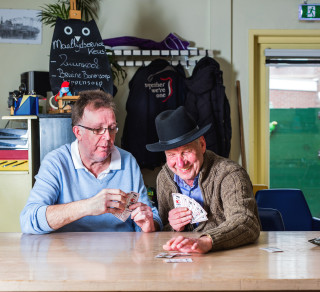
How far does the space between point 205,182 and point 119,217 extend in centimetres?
44

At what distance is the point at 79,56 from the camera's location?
440cm

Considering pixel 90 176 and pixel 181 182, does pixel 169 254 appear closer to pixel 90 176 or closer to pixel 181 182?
pixel 181 182

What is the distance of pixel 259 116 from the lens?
5.58m

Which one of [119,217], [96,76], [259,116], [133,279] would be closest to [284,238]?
[119,217]

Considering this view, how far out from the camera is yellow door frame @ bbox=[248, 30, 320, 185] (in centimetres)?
539

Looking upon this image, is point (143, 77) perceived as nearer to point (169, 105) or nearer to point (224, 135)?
point (169, 105)

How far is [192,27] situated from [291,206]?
7.82ft

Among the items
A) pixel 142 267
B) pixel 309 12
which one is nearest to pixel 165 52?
pixel 309 12

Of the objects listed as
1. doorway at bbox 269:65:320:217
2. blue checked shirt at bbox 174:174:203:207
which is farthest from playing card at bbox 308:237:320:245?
doorway at bbox 269:65:320:217

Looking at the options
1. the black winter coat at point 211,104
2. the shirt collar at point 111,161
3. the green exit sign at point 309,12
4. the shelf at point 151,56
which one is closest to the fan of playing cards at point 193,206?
the shirt collar at point 111,161

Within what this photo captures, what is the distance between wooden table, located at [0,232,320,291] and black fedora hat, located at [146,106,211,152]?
475 millimetres

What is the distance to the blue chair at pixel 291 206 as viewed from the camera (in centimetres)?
366

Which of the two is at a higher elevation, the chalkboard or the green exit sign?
the green exit sign

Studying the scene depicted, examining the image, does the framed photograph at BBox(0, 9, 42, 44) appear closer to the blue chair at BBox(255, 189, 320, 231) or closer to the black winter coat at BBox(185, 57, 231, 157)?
the black winter coat at BBox(185, 57, 231, 157)
